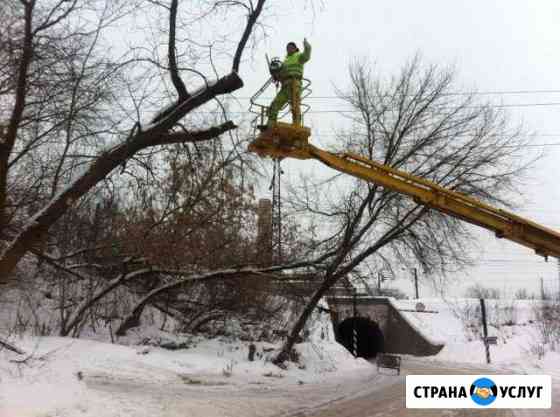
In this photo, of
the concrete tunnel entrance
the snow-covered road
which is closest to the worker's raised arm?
the snow-covered road

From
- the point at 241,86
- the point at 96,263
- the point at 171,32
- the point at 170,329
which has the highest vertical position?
the point at 171,32

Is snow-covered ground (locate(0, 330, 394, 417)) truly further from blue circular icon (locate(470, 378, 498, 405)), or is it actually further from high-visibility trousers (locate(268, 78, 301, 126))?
high-visibility trousers (locate(268, 78, 301, 126))

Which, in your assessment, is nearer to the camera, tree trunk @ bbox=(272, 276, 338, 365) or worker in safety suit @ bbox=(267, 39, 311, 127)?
worker in safety suit @ bbox=(267, 39, 311, 127)

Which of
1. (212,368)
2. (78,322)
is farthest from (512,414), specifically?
(78,322)

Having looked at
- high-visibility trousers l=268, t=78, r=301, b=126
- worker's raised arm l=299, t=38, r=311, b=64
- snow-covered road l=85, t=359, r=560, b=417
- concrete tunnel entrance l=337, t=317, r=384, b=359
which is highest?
worker's raised arm l=299, t=38, r=311, b=64

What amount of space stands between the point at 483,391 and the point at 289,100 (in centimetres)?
742

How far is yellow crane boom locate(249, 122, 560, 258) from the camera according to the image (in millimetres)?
10078

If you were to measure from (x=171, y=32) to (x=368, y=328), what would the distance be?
78.1ft

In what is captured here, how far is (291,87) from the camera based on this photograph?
10078 mm

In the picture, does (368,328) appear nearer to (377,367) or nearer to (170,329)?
(377,367)

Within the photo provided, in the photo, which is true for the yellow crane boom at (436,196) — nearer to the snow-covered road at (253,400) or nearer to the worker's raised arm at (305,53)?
the worker's raised arm at (305,53)

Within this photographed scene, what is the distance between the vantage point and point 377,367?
19.4m

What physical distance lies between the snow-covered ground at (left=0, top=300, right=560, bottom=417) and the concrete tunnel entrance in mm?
8313

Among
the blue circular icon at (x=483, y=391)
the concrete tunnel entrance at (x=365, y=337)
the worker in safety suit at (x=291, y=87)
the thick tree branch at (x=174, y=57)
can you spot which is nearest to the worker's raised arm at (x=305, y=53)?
the worker in safety suit at (x=291, y=87)
